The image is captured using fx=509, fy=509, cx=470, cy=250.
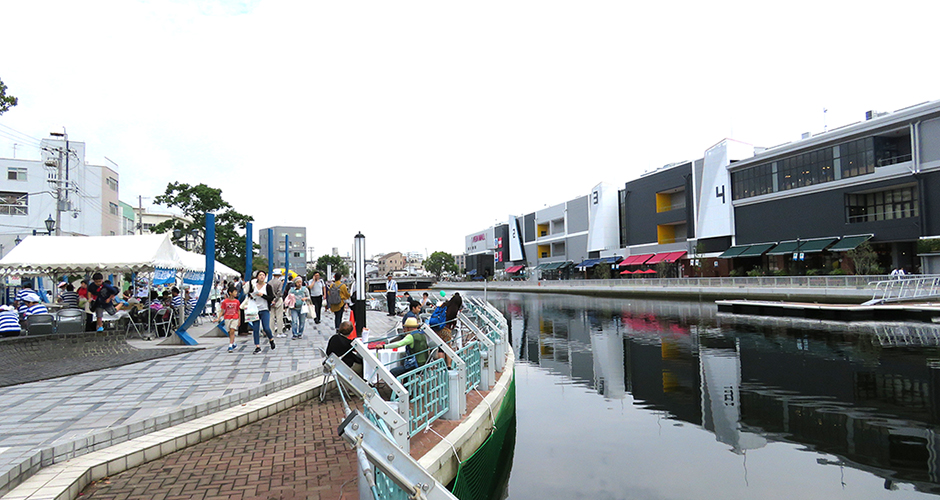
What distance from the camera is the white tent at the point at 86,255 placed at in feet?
36.5

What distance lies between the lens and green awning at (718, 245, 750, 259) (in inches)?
1613

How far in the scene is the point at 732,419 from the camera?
8.75 m

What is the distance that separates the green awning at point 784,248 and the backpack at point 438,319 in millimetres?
35705

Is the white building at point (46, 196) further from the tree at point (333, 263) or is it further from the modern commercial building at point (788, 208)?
the tree at point (333, 263)

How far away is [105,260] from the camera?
1122 centimetres

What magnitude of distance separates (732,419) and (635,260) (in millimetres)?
47026

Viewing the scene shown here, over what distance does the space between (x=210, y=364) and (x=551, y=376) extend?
7.67m

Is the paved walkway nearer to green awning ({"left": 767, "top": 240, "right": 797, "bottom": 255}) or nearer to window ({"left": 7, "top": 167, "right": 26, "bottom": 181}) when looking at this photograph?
window ({"left": 7, "top": 167, "right": 26, "bottom": 181})

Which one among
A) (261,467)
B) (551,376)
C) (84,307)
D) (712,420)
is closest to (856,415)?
(712,420)

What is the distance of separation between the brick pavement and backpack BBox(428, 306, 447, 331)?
2815 millimetres

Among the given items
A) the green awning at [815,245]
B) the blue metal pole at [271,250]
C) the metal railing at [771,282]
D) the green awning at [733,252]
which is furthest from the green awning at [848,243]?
the blue metal pole at [271,250]

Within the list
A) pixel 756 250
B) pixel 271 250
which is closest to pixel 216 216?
pixel 271 250

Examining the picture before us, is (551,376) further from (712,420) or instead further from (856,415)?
(856,415)

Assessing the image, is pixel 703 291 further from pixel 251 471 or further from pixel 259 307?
pixel 251 471
